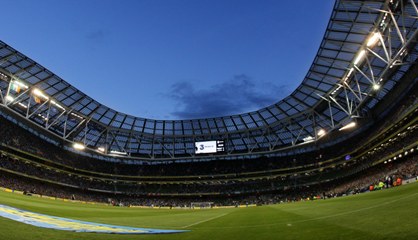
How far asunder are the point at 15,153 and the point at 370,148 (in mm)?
60193

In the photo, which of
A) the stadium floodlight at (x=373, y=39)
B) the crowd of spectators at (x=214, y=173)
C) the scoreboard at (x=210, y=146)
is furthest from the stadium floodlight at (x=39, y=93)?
the stadium floodlight at (x=373, y=39)

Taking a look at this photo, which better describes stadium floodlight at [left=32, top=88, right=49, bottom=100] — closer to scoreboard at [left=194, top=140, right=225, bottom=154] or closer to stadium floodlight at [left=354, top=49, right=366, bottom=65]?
scoreboard at [left=194, top=140, right=225, bottom=154]

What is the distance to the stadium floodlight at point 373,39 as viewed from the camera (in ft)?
104

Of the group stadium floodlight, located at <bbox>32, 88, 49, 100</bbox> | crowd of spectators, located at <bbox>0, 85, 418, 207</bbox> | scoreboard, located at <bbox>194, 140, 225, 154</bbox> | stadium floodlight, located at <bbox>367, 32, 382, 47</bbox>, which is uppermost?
stadium floodlight, located at <bbox>32, 88, 49, 100</bbox>

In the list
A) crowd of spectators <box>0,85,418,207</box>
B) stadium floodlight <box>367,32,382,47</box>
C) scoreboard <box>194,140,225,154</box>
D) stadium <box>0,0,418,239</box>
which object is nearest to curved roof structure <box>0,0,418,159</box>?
stadium floodlight <box>367,32,382,47</box>

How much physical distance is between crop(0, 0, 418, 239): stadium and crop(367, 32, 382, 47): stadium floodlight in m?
0.16

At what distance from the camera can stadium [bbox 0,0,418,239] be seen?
35875 millimetres

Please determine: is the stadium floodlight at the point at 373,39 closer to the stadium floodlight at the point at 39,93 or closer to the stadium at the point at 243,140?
the stadium at the point at 243,140

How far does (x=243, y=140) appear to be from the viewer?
7056 centimetres

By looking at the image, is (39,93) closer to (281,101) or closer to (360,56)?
(281,101)

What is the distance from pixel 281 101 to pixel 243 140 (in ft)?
58.1

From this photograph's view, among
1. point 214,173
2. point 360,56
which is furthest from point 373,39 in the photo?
point 214,173

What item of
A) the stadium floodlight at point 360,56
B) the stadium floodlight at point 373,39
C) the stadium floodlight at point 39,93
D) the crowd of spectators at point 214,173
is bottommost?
the crowd of spectators at point 214,173

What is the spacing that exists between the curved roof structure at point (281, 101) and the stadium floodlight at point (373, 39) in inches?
4.2
